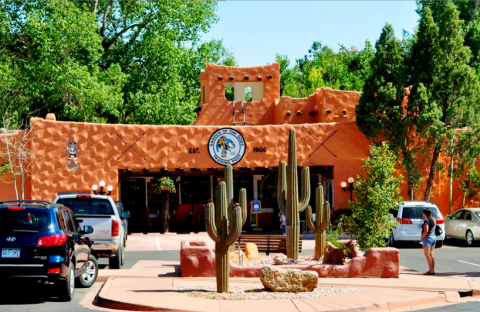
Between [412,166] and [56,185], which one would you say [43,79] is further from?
[412,166]

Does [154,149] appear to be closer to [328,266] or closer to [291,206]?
[291,206]

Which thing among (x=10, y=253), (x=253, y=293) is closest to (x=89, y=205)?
(x=10, y=253)

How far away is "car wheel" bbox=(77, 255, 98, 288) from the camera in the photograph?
17.1 meters

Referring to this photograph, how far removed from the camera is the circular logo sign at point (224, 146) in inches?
1399

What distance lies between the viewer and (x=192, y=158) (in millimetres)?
35406

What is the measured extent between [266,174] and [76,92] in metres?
12.1

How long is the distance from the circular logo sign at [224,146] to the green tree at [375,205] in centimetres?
1497

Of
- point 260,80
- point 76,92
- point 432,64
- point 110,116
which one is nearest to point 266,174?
point 260,80

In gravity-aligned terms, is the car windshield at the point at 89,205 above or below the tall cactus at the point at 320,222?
above

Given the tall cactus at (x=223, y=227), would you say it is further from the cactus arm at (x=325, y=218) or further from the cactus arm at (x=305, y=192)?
the cactus arm at (x=325, y=218)

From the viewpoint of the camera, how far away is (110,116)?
49281mm

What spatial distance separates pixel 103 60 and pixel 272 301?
121ft

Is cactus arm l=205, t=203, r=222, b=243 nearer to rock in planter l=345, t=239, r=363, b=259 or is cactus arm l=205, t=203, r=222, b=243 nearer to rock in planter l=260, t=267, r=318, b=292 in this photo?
rock in planter l=260, t=267, r=318, b=292

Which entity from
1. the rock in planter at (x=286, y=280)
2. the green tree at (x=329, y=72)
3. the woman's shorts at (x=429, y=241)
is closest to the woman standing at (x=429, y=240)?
the woman's shorts at (x=429, y=241)
